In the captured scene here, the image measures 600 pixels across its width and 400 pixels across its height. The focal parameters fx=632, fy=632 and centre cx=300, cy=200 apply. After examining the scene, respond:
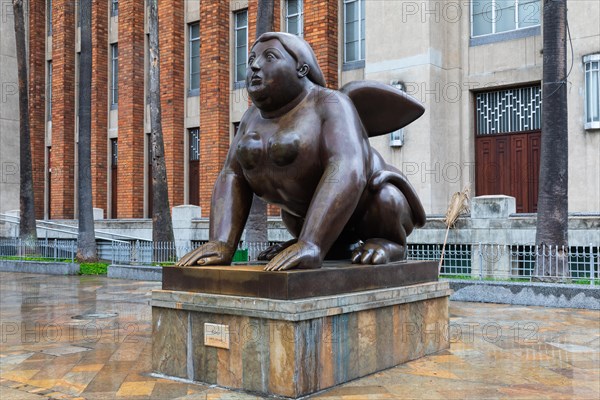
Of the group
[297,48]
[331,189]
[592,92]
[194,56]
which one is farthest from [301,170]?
[194,56]

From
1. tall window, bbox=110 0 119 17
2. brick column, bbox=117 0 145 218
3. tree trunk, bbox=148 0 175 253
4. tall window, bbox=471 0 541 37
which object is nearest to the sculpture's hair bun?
tree trunk, bbox=148 0 175 253

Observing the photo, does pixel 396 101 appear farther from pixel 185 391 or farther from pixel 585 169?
pixel 585 169

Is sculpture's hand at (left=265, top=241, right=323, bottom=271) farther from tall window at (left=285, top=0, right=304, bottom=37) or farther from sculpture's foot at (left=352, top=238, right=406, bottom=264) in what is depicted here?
tall window at (left=285, top=0, right=304, bottom=37)

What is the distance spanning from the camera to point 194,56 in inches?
824

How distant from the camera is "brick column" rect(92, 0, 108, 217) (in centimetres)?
2284

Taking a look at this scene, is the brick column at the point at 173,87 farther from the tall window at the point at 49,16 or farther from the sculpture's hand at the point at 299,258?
the sculpture's hand at the point at 299,258

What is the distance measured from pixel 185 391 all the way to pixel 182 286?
0.77m

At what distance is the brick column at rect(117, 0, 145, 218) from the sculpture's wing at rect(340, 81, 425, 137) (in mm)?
17043

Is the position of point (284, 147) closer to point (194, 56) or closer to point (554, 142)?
point (554, 142)

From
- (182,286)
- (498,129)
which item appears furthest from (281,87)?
(498,129)

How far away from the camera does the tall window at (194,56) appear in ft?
68.3

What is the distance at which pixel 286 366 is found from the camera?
4082 mm

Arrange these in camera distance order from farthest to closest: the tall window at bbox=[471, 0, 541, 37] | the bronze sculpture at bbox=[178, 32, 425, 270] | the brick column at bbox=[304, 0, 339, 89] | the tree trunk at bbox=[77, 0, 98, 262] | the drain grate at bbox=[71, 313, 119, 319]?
the brick column at bbox=[304, 0, 339, 89] → the tree trunk at bbox=[77, 0, 98, 262] → the tall window at bbox=[471, 0, 541, 37] → the drain grate at bbox=[71, 313, 119, 319] → the bronze sculpture at bbox=[178, 32, 425, 270]

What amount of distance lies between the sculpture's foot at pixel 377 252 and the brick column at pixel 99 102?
19.4m
